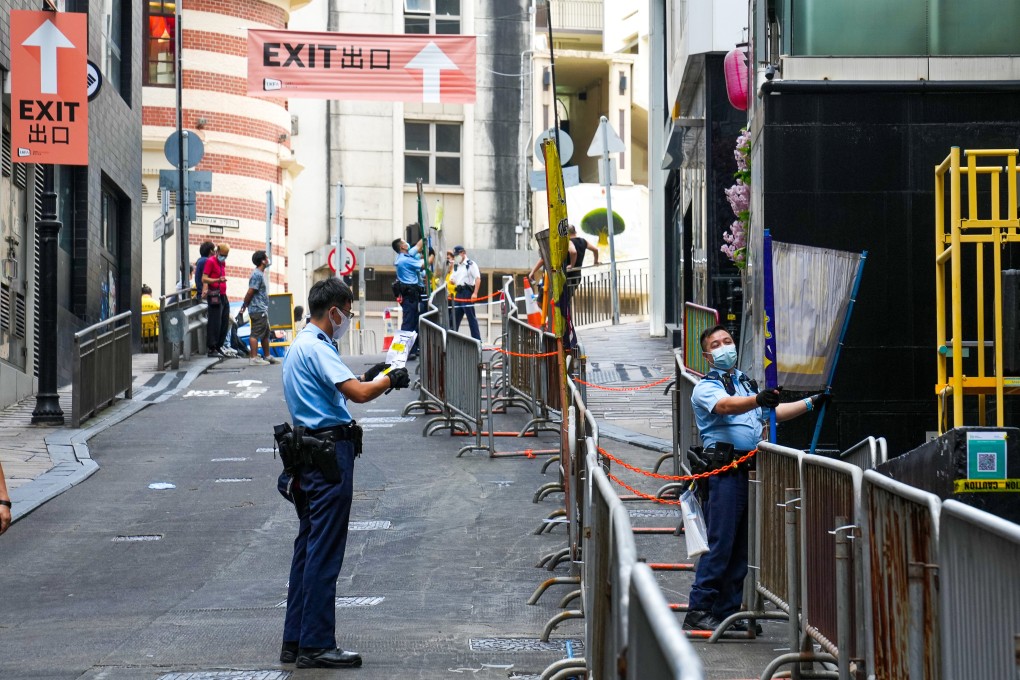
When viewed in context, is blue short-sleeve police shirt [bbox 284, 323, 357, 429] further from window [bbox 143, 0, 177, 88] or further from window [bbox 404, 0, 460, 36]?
window [bbox 404, 0, 460, 36]

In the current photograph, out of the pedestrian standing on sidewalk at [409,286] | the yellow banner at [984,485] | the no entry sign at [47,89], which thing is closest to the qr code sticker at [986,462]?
the yellow banner at [984,485]

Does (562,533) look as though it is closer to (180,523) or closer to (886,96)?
(180,523)

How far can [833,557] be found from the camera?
22.4 feet

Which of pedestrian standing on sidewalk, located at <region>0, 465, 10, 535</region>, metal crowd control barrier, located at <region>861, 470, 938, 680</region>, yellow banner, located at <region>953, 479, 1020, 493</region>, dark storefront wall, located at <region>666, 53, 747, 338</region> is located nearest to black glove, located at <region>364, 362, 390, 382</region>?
pedestrian standing on sidewalk, located at <region>0, 465, 10, 535</region>

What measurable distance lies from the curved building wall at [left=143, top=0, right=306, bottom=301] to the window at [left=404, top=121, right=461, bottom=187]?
7669 millimetres

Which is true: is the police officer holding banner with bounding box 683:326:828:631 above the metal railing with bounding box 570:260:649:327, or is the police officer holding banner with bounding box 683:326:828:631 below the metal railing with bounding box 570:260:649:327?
below

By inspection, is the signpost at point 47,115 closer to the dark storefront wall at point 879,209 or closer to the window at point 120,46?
the dark storefront wall at point 879,209

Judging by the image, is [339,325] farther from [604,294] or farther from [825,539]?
[604,294]

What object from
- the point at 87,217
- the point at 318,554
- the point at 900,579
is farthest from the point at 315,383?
the point at 87,217

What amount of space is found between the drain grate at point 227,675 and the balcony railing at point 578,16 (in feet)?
163

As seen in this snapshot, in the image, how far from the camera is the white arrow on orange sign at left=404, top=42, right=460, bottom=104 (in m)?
26.3

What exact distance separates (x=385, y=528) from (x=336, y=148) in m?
36.4

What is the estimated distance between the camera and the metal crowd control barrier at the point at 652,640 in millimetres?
2908

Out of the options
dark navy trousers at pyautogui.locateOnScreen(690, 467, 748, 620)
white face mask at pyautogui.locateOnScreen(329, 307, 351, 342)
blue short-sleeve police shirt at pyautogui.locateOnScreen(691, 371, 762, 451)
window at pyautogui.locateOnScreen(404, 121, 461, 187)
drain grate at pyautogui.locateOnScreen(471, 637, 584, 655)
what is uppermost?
window at pyautogui.locateOnScreen(404, 121, 461, 187)
